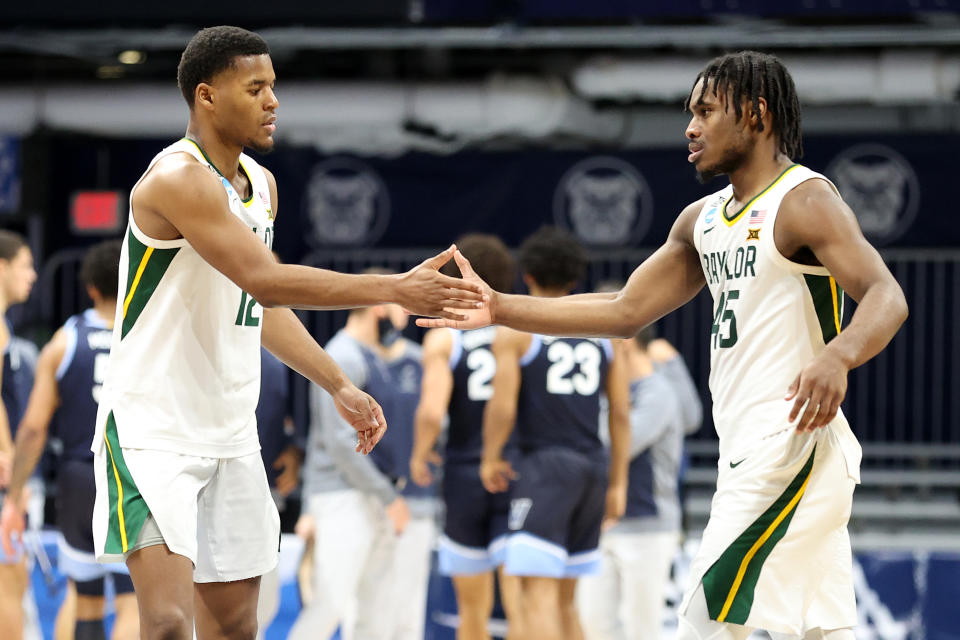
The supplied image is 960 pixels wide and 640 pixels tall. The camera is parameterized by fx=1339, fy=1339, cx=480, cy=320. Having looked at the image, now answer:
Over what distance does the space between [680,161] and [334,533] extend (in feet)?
17.8

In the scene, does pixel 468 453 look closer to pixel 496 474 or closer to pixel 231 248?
pixel 496 474

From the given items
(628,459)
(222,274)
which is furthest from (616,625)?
(222,274)

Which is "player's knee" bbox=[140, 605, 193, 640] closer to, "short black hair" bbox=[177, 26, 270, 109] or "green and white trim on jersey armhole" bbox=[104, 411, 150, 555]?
"green and white trim on jersey armhole" bbox=[104, 411, 150, 555]

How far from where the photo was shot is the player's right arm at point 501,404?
6535 millimetres

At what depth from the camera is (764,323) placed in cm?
390

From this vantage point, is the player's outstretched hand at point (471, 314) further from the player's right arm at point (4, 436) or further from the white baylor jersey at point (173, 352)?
the player's right arm at point (4, 436)

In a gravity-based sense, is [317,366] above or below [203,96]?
below

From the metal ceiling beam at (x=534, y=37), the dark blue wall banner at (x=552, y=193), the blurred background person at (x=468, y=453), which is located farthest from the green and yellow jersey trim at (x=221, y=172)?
the dark blue wall banner at (x=552, y=193)

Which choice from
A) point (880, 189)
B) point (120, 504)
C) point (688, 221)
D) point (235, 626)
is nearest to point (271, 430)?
point (235, 626)

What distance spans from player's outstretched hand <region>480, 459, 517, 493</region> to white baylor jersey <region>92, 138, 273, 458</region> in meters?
2.64

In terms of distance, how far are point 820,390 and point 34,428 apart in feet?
14.7

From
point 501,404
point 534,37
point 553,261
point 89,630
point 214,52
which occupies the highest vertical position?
point 534,37

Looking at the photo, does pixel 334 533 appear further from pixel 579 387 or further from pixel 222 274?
pixel 222 274

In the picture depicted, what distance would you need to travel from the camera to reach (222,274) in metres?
4.06
